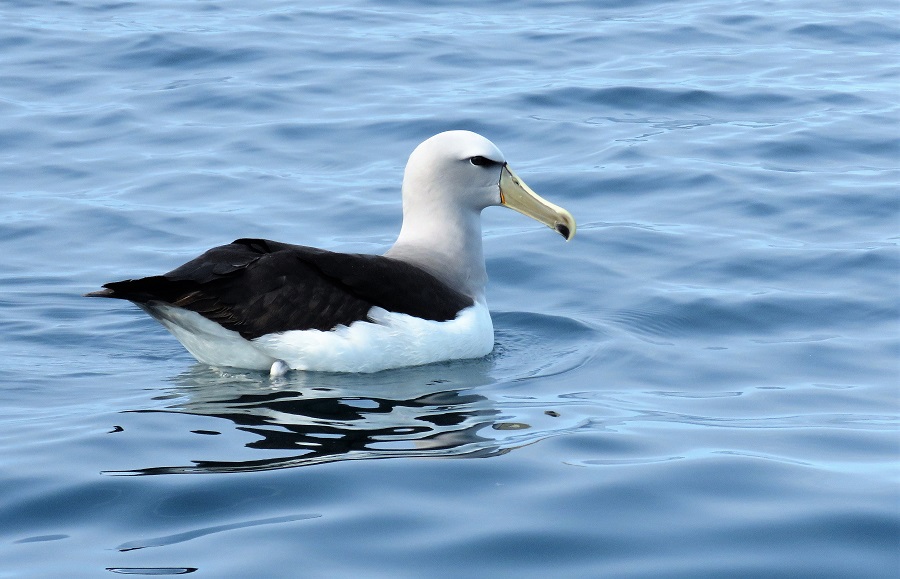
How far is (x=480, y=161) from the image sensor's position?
30.0ft

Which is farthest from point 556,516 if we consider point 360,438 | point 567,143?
point 567,143

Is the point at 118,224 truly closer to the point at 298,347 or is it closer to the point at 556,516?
the point at 298,347

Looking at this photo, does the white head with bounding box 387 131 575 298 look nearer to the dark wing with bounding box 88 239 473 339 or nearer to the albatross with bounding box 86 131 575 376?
the albatross with bounding box 86 131 575 376

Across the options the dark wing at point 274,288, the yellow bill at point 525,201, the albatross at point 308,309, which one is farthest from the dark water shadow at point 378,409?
the yellow bill at point 525,201

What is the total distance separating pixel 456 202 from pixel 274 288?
69.1 inches

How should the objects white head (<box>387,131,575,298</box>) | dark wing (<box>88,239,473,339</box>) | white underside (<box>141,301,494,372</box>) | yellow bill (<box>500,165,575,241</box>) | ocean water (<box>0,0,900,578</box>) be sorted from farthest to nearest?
yellow bill (<box>500,165,575,241</box>), white head (<box>387,131,575,298</box>), white underside (<box>141,301,494,372</box>), dark wing (<box>88,239,473,339</box>), ocean water (<box>0,0,900,578</box>)

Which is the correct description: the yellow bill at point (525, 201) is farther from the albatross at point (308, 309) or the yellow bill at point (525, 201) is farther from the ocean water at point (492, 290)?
the albatross at point (308, 309)

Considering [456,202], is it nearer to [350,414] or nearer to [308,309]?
[308,309]

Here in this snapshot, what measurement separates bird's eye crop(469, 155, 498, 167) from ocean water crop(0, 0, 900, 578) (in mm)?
1068

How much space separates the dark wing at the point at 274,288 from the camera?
7668 mm

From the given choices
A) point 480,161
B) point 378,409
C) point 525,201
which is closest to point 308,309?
point 378,409

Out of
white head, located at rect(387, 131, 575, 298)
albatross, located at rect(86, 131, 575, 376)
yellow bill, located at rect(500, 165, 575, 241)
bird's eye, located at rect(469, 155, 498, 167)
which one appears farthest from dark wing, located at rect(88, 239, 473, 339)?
yellow bill, located at rect(500, 165, 575, 241)

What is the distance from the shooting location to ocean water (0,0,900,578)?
5.41m

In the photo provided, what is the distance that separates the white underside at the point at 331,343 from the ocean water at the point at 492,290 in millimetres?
130
